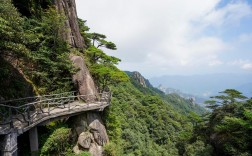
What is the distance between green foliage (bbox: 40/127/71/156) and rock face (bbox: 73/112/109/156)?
109cm

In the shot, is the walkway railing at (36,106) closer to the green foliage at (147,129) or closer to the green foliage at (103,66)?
the green foliage at (103,66)

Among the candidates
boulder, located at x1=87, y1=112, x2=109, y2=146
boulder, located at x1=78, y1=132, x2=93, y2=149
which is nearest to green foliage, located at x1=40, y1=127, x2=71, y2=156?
boulder, located at x1=78, y1=132, x2=93, y2=149

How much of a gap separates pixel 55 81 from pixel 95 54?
721cm

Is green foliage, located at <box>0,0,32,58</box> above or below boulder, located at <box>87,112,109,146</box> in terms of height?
above

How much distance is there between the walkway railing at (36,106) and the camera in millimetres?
12194

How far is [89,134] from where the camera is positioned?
684 inches

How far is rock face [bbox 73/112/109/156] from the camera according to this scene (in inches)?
650

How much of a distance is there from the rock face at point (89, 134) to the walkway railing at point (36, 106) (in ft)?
4.14

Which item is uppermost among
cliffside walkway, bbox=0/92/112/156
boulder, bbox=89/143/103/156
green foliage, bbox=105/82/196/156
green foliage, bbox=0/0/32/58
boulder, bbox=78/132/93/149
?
green foliage, bbox=0/0/32/58

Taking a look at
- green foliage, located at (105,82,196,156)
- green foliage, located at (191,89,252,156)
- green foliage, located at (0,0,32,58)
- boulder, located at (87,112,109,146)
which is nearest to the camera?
green foliage, located at (0,0,32,58)

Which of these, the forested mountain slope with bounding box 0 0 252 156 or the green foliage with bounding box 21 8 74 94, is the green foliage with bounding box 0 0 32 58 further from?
the green foliage with bounding box 21 8 74 94

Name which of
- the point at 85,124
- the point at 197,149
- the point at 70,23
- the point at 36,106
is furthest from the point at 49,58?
the point at 197,149

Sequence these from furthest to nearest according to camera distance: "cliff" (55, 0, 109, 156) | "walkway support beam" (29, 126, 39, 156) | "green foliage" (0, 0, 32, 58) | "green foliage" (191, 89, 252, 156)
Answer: "green foliage" (191, 89, 252, 156) → "cliff" (55, 0, 109, 156) → "walkway support beam" (29, 126, 39, 156) → "green foliage" (0, 0, 32, 58)

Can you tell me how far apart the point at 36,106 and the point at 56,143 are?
3595 mm
